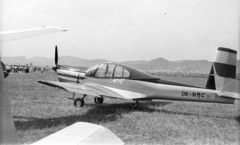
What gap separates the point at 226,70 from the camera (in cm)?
679

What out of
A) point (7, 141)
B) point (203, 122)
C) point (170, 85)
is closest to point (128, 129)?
point (203, 122)

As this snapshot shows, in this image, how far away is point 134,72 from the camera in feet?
26.3

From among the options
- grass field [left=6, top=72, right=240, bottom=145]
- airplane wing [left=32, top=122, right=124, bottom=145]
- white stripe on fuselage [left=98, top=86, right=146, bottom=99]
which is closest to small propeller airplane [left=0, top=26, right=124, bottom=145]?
airplane wing [left=32, top=122, right=124, bottom=145]

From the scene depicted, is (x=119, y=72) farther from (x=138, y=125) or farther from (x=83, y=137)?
(x=83, y=137)

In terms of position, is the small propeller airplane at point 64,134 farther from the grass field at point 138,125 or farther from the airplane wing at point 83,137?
the grass field at point 138,125

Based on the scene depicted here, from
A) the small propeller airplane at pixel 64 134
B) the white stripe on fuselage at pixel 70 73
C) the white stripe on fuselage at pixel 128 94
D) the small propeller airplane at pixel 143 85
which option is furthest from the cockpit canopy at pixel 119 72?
the small propeller airplane at pixel 64 134

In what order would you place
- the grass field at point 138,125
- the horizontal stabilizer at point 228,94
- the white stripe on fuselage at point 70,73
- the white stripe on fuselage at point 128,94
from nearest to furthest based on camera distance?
the grass field at point 138,125 → the horizontal stabilizer at point 228,94 → the white stripe on fuselage at point 128,94 → the white stripe on fuselage at point 70,73

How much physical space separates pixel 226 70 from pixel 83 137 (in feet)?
20.4

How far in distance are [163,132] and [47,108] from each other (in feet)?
13.9

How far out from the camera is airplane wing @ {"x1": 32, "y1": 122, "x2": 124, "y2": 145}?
5.63 ft

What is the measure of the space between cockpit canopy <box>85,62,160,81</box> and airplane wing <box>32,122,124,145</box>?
19.7 ft

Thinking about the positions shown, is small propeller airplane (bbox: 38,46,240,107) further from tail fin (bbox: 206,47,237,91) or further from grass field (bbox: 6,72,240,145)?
grass field (bbox: 6,72,240,145)

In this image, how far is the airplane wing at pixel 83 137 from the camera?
1.72 m

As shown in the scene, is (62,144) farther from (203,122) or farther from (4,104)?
(203,122)
